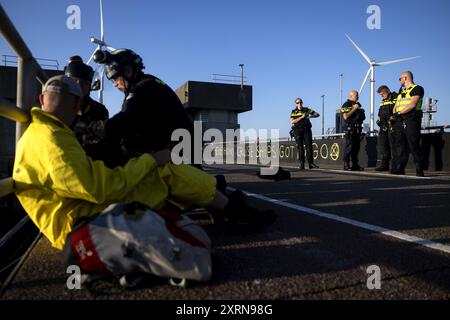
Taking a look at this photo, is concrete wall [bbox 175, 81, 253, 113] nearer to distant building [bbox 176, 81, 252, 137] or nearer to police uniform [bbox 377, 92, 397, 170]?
distant building [bbox 176, 81, 252, 137]

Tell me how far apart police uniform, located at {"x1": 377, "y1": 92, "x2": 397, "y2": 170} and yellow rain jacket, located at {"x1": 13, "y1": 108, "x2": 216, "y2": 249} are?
727 centimetres

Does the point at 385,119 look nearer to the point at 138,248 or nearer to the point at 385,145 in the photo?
the point at 385,145

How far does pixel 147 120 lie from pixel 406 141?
634 centimetres

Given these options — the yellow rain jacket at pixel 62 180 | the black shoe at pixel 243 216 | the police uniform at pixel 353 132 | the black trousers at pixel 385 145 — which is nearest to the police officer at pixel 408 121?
the black trousers at pixel 385 145

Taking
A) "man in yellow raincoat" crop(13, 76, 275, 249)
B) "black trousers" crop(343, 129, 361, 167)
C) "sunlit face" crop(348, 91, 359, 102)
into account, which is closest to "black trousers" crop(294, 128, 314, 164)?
"black trousers" crop(343, 129, 361, 167)

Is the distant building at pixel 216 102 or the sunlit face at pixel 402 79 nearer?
the sunlit face at pixel 402 79

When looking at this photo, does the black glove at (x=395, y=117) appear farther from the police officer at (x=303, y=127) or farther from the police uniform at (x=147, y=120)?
the police uniform at (x=147, y=120)

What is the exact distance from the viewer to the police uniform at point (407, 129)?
628cm

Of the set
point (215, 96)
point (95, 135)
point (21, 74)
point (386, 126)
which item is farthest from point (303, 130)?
point (215, 96)

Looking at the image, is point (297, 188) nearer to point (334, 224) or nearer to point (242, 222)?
point (334, 224)

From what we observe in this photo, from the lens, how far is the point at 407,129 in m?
6.44

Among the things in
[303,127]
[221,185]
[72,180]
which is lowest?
[221,185]

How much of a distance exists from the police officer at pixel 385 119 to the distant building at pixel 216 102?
31672mm
